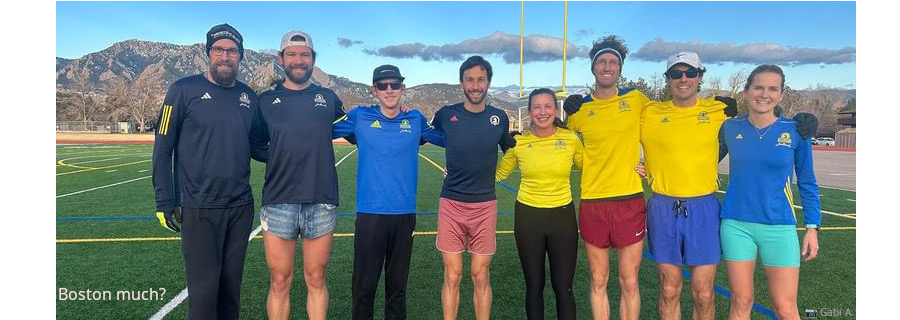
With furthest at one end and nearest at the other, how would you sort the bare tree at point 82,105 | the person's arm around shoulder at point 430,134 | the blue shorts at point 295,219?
the bare tree at point 82,105, the person's arm around shoulder at point 430,134, the blue shorts at point 295,219

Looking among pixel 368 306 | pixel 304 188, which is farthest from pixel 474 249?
pixel 304 188

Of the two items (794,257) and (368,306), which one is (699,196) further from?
(368,306)

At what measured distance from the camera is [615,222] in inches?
133

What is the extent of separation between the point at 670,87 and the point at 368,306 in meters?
2.74

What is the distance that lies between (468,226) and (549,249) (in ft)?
2.01

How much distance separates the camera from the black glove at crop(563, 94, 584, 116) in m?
3.57

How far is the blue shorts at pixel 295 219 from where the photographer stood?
335 centimetres

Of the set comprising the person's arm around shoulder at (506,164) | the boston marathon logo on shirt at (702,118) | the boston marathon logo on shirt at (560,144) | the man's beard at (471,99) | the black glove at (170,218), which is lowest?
the black glove at (170,218)

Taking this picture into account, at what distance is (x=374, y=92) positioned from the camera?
11.9ft

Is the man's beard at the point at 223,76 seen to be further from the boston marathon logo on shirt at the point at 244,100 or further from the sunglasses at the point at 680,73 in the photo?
the sunglasses at the point at 680,73

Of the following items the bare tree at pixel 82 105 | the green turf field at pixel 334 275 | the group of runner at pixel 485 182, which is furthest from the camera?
the bare tree at pixel 82 105

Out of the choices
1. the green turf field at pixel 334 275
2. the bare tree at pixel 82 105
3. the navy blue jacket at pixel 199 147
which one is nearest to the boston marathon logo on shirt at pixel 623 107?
the green turf field at pixel 334 275

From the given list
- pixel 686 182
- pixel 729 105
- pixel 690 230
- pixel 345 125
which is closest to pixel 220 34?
pixel 345 125

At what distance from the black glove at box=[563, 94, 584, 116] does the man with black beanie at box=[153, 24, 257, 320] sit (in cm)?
234
